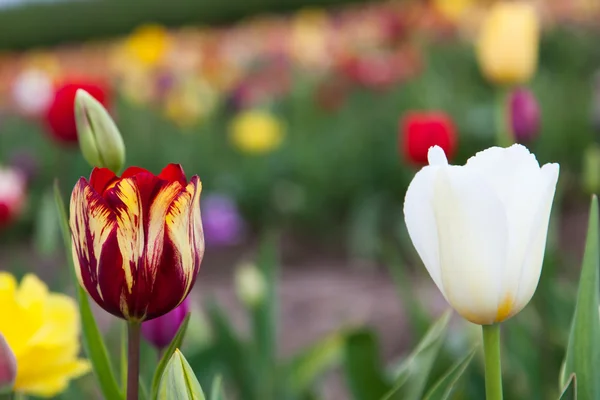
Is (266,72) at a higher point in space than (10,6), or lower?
lower

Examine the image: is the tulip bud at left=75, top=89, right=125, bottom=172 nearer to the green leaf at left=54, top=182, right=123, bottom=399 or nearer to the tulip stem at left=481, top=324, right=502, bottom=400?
the green leaf at left=54, top=182, right=123, bottom=399

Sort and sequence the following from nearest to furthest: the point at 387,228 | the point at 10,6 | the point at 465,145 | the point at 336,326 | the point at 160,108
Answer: the point at 336,326, the point at 387,228, the point at 465,145, the point at 160,108, the point at 10,6

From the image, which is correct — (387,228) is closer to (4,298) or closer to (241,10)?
(4,298)

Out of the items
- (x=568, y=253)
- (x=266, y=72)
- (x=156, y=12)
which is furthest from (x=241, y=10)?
(x=568, y=253)

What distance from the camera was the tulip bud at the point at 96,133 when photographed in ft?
2.14

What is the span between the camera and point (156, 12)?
13.1 metres

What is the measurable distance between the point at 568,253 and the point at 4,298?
7.35 feet

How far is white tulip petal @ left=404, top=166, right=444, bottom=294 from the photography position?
48cm

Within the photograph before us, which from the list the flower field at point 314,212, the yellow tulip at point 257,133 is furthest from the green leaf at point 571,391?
the yellow tulip at point 257,133

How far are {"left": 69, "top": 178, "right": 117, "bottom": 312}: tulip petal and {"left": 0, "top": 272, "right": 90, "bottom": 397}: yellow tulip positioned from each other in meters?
0.13

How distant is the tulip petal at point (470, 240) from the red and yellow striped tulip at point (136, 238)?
0.48ft

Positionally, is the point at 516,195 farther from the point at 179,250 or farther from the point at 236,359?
the point at 236,359

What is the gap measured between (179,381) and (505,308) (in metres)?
0.20

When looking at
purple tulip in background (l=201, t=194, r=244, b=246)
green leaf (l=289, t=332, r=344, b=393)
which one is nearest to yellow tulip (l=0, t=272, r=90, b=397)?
green leaf (l=289, t=332, r=344, b=393)
